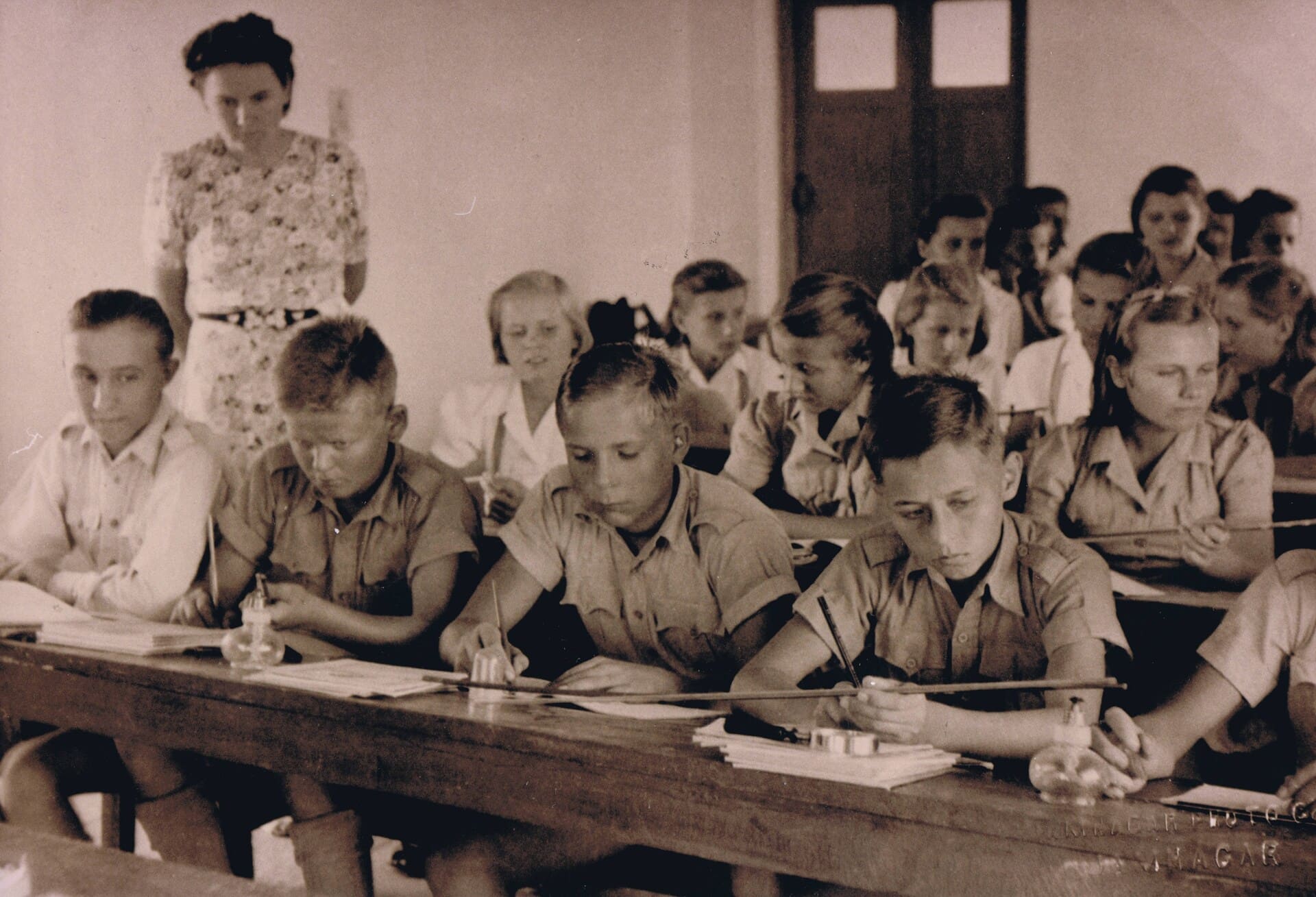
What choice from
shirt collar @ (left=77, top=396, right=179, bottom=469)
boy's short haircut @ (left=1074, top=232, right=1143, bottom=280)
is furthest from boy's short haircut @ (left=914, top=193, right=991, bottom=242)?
shirt collar @ (left=77, top=396, right=179, bottom=469)

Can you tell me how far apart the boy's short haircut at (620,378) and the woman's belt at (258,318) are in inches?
81.6

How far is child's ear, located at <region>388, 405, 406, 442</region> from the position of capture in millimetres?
3254

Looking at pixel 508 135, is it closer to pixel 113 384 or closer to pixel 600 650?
pixel 113 384

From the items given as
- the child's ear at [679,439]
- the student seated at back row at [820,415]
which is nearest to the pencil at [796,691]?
the child's ear at [679,439]

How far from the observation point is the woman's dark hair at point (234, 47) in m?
4.65

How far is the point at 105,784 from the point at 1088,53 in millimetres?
4834

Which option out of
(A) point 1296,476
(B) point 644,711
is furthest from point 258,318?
(A) point 1296,476

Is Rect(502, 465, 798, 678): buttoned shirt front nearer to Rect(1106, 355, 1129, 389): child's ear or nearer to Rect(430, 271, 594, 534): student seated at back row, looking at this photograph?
Rect(1106, 355, 1129, 389): child's ear

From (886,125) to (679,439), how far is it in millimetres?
4112

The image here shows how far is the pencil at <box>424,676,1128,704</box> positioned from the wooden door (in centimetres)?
437

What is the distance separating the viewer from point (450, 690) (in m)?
2.47

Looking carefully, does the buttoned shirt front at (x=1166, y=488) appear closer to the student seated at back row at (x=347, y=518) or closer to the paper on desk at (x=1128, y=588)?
the paper on desk at (x=1128, y=588)

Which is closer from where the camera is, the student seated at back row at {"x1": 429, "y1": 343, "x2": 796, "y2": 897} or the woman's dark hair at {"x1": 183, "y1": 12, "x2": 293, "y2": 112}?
the student seated at back row at {"x1": 429, "y1": 343, "x2": 796, "y2": 897}

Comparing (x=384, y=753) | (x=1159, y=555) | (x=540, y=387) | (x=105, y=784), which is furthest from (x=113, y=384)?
(x=1159, y=555)
